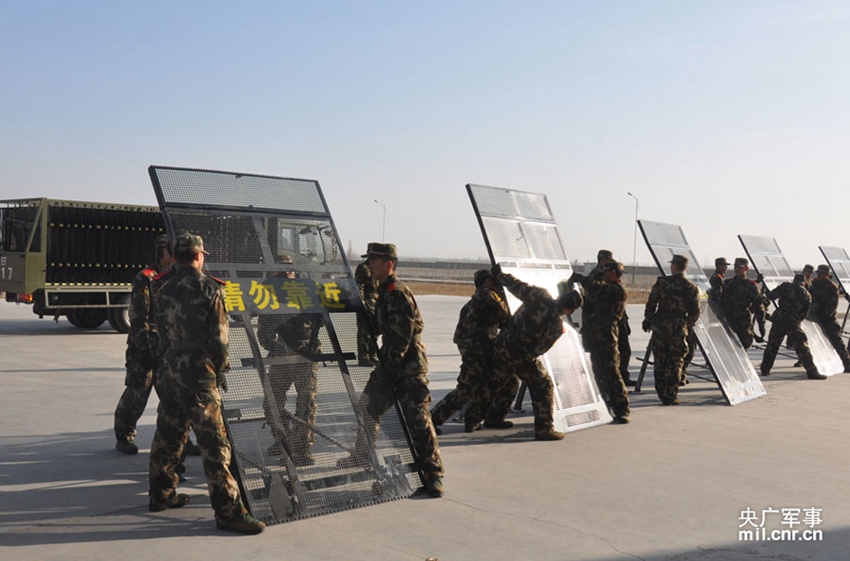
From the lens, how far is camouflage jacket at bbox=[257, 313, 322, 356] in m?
6.32

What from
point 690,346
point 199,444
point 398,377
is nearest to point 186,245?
point 199,444

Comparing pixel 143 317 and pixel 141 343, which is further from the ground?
pixel 143 317

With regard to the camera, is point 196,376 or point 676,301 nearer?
point 196,376

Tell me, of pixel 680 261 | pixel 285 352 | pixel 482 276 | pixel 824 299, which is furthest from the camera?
pixel 824 299

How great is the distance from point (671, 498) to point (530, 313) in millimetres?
2320

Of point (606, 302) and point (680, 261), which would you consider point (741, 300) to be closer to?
point (680, 261)

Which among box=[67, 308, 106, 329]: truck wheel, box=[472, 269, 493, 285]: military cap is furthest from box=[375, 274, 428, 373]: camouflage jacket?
box=[67, 308, 106, 329]: truck wheel

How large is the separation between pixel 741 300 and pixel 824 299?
262 cm

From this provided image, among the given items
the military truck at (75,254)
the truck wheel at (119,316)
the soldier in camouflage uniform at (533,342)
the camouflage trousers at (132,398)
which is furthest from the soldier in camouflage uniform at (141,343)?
the truck wheel at (119,316)

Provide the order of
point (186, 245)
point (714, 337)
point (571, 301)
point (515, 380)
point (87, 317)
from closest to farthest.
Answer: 1. point (186, 245)
2. point (571, 301)
3. point (515, 380)
4. point (714, 337)
5. point (87, 317)

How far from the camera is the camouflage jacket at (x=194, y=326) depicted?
557 centimetres

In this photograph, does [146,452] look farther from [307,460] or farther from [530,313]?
[530,313]

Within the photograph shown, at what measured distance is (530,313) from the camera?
27.2 ft

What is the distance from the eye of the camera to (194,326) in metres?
5.59
